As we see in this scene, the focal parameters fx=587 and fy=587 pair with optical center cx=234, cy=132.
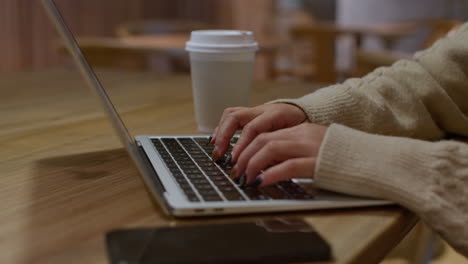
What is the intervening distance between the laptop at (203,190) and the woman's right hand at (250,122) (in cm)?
3

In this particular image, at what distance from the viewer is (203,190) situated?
54cm

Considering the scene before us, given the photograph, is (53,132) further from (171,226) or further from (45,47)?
(45,47)

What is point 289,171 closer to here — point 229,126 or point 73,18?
point 229,126

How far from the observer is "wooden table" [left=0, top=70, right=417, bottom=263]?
451 millimetres

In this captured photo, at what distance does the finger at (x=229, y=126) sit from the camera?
0.66 metres

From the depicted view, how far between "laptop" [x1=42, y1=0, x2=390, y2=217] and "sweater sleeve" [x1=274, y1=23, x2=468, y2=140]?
0.19 meters

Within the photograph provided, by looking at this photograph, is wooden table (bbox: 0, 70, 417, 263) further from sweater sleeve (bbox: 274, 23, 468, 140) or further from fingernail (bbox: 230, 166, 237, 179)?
sweater sleeve (bbox: 274, 23, 468, 140)

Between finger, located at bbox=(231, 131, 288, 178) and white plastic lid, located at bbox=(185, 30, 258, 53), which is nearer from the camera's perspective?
finger, located at bbox=(231, 131, 288, 178)

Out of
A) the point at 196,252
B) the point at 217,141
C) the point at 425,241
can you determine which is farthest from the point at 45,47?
the point at 196,252

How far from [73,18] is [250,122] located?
389 cm

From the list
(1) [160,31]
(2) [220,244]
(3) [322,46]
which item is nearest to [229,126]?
(2) [220,244]

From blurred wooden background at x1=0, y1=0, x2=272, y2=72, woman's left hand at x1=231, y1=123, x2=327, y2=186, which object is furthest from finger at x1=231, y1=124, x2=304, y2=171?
blurred wooden background at x1=0, y1=0, x2=272, y2=72

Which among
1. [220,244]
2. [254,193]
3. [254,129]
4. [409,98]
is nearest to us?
[220,244]

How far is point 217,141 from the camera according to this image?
670 mm
